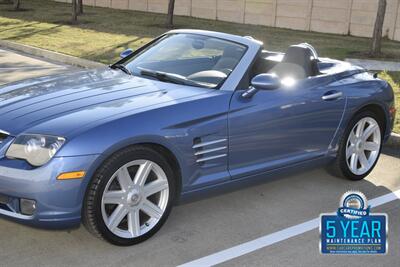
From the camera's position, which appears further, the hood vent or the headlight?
the hood vent

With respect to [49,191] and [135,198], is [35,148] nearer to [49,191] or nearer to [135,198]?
[49,191]

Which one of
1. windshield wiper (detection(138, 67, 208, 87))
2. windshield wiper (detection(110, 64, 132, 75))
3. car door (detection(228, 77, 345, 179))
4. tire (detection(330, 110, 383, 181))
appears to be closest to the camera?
car door (detection(228, 77, 345, 179))

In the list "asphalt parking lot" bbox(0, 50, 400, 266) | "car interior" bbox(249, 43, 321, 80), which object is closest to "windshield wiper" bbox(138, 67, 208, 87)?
"car interior" bbox(249, 43, 321, 80)

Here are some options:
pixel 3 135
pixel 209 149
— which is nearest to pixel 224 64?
pixel 209 149

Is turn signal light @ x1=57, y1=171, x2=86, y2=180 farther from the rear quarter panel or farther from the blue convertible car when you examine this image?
the rear quarter panel

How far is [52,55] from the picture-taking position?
12953 mm

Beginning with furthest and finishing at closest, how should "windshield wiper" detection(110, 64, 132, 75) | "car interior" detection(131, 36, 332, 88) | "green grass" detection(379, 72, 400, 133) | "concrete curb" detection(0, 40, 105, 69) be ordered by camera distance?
"concrete curb" detection(0, 40, 105, 69), "green grass" detection(379, 72, 400, 133), "windshield wiper" detection(110, 64, 132, 75), "car interior" detection(131, 36, 332, 88)

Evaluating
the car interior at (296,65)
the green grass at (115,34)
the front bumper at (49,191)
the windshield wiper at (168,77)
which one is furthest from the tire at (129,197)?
the green grass at (115,34)

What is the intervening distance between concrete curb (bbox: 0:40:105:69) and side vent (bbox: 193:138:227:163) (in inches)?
292

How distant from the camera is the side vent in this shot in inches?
166

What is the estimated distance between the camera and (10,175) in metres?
3.62

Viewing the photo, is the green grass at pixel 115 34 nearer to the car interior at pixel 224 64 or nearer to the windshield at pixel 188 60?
the car interior at pixel 224 64

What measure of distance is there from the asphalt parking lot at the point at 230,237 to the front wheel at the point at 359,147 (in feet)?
0.63

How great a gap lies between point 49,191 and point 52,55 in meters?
9.92
